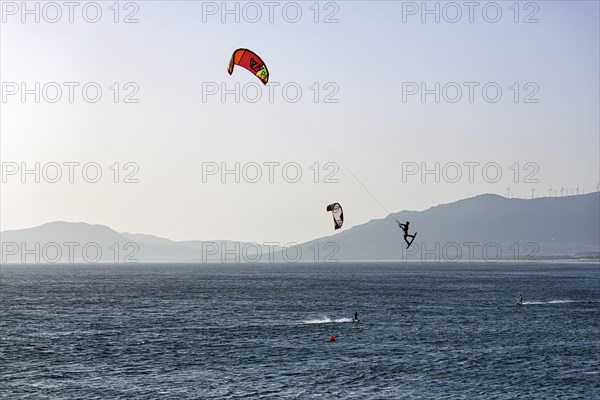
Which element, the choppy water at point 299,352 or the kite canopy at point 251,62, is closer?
the choppy water at point 299,352

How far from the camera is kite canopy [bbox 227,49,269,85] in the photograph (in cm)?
5834

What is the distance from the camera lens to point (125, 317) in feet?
313

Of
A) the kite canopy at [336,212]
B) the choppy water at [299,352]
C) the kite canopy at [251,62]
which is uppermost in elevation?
the kite canopy at [251,62]

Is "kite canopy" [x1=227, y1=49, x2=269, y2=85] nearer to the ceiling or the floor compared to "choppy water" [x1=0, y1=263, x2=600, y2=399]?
nearer to the ceiling

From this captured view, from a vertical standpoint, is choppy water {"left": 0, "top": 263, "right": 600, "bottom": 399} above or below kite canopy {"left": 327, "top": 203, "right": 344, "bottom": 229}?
below

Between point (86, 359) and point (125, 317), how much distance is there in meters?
35.2

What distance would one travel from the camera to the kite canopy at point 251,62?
58344 mm

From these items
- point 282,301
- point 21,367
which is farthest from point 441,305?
point 21,367

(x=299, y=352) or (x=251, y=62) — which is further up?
(x=251, y=62)

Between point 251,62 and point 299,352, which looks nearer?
point 251,62

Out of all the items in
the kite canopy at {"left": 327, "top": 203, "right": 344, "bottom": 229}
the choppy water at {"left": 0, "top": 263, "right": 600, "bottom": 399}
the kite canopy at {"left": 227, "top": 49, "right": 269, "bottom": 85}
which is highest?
the kite canopy at {"left": 227, "top": 49, "right": 269, "bottom": 85}

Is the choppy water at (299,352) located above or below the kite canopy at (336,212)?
below

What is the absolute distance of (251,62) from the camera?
58656 mm

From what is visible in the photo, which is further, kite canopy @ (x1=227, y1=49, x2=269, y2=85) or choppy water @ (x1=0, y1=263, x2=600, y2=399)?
kite canopy @ (x1=227, y1=49, x2=269, y2=85)
